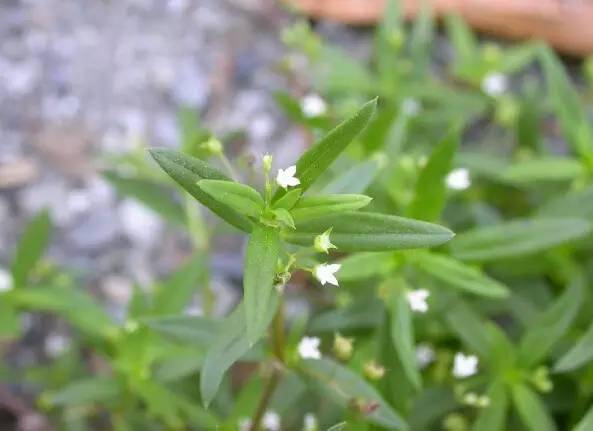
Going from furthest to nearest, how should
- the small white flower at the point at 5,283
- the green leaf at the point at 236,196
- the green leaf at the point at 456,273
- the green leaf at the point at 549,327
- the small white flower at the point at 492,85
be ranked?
the small white flower at the point at 492,85
the small white flower at the point at 5,283
the green leaf at the point at 549,327
the green leaf at the point at 456,273
the green leaf at the point at 236,196

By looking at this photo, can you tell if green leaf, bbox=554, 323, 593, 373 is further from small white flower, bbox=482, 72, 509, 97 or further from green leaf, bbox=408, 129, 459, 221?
small white flower, bbox=482, 72, 509, 97

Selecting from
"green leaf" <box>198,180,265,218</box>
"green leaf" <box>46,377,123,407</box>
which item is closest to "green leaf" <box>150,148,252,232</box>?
"green leaf" <box>198,180,265,218</box>

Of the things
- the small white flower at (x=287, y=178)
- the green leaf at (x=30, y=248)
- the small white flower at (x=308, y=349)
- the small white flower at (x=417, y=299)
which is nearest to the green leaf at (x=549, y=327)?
the small white flower at (x=417, y=299)

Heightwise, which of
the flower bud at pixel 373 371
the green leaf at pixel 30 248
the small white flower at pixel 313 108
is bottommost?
the green leaf at pixel 30 248

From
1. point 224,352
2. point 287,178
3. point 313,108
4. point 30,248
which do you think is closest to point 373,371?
point 224,352

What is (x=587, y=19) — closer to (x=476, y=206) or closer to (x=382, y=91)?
(x=382, y=91)

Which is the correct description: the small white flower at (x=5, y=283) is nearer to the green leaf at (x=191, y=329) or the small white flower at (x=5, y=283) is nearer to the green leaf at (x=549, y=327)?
the green leaf at (x=191, y=329)
